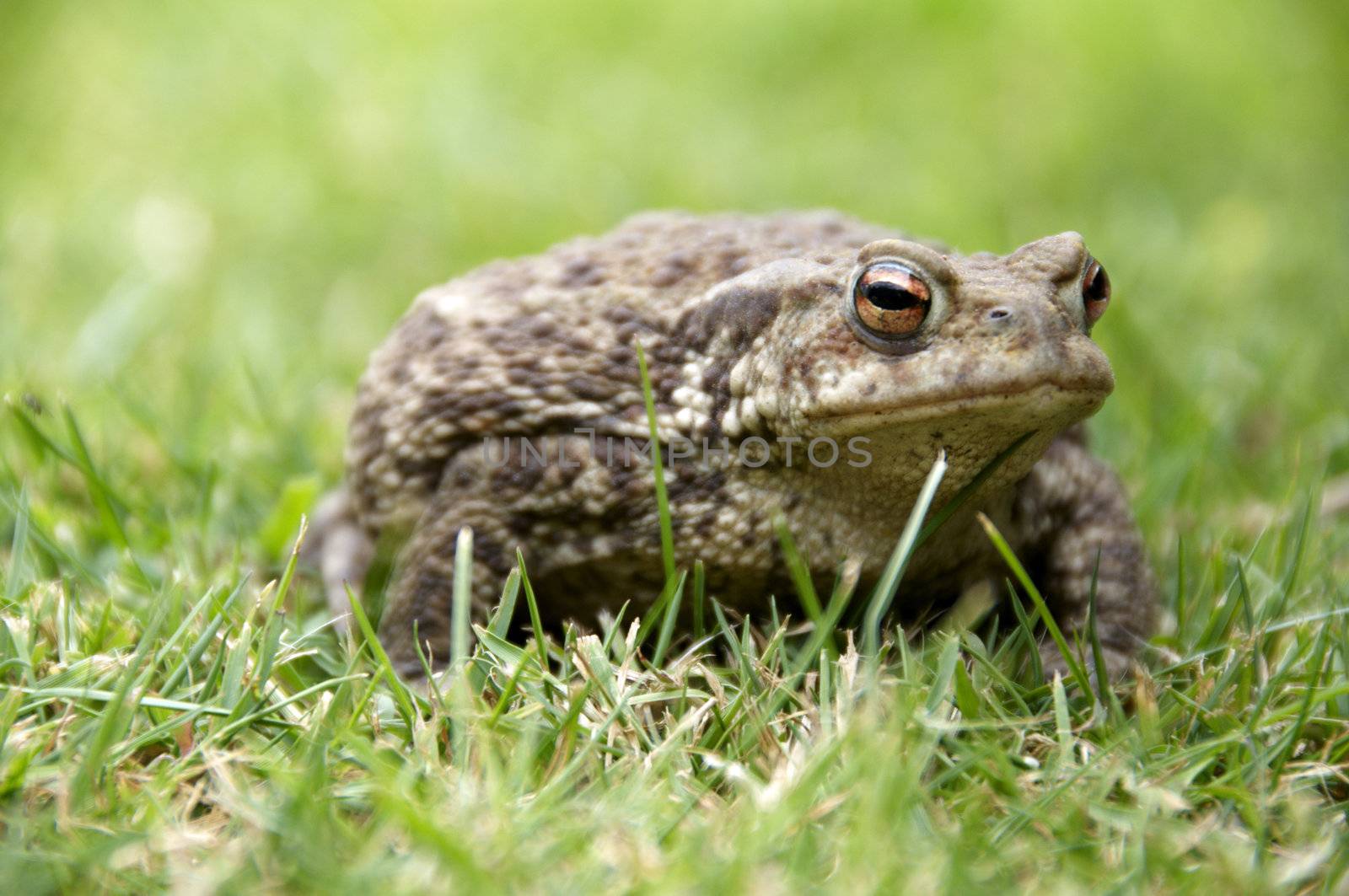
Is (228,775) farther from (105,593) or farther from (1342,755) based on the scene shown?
(1342,755)

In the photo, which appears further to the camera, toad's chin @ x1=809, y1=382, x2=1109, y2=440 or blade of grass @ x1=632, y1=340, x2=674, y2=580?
blade of grass @ x1=632, y1=340, x2=674, y2=580

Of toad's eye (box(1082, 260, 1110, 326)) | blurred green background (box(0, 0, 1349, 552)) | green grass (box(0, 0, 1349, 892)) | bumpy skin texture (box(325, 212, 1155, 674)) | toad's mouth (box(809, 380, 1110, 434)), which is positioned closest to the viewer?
green grass (box(0, 0, 1349, 892))

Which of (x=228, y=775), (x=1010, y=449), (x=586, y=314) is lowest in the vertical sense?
(x=228, y=775)

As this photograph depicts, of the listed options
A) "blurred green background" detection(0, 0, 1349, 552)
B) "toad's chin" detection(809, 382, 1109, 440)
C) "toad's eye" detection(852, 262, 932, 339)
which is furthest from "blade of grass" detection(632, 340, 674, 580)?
"blurred green background" detection(0, 0, 1349, 552)

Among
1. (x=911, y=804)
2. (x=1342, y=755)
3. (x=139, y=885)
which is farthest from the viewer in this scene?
(x=1342, y=755)

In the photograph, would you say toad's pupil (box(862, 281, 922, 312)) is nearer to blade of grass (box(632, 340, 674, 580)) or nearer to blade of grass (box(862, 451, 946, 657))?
blade of grass (box(862, 451, 946, 657))

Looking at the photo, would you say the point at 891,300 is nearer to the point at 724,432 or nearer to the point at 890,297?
the point at 890,297

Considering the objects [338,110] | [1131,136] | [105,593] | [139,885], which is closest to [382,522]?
[105,593]

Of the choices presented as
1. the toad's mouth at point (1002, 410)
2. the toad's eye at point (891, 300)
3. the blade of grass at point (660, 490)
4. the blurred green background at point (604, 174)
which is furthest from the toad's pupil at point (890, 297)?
the blurred green background at point (604, 174)
